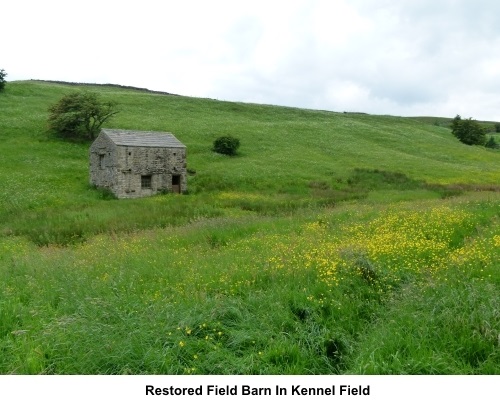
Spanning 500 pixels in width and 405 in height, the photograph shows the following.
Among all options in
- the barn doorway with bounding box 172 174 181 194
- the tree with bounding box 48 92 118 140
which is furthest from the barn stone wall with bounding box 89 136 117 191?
the tree with bounding box 48 92 118 140

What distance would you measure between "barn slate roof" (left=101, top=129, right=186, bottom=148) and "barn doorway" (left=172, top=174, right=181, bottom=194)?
2.66 m

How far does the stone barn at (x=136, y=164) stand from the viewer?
3259cm

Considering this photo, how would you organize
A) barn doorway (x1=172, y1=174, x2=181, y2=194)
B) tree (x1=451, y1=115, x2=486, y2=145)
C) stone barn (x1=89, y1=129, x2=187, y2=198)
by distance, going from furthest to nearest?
1. tree (x1=451, y1=115, x2=486, y2=145)
2. barn doorway (x1=172, y1=174, x2=181, y2=194)
3. stone barn (x1=89, y1=129, x2=187, y2=198)

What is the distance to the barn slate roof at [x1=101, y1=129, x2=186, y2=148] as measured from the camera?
109 ft

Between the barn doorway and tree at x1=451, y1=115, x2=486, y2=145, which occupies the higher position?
tree at x1=451, y1=115, x2=486, y2=145

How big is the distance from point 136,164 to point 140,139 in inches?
101

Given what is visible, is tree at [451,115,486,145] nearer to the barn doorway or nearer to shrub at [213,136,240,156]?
shrub at [213,136,240,156]

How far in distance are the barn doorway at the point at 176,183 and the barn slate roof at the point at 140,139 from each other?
2.66m

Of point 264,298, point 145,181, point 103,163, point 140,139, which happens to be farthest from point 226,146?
point 264,298

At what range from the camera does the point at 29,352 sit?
5262 millimetres

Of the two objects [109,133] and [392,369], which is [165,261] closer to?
[392,369]

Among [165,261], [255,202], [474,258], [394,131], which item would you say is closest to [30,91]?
[255,202]

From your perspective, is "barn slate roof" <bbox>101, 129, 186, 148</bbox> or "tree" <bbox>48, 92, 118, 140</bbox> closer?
"barn slate roof" <bbox>101, 129, 186, 148</bbox>

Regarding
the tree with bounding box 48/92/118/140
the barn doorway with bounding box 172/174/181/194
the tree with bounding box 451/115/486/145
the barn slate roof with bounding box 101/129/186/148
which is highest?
the tree with bounding box 451/115/486/145
